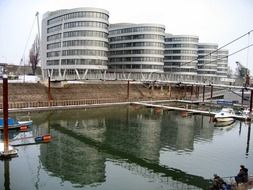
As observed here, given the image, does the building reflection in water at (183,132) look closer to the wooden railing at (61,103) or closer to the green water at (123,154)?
the green water at (123,154)

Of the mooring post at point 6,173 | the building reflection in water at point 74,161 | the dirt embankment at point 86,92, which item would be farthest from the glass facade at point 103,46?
the mooring post at point 6,173

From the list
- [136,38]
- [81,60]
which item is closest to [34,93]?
[81,60]

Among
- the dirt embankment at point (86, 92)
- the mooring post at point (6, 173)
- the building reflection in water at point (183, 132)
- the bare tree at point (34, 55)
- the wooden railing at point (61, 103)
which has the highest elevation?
the bare tree at point (34, 55)

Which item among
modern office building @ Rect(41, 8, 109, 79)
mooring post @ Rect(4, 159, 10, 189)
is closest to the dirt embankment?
modern office building @ Rect(41, 8, 109, 79)

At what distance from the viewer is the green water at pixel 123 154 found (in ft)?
116

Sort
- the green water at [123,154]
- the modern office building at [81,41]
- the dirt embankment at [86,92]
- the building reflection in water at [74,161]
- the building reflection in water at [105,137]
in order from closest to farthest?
the green water at [123,154] < the building reflection in water at [74,161] < the building reflection in water at [105,137] < the dirt embankment at [86,92] < the modern office building at [81,41]

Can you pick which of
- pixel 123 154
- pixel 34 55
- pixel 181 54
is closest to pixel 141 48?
pixel 181 54

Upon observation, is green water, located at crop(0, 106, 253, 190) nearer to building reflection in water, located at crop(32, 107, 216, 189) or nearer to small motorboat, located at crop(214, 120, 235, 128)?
building reflection in water, located at crop(32, 107, 216, 189)

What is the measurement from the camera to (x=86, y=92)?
330 ft

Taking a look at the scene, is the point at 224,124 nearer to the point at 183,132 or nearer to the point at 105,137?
the point at 183,132

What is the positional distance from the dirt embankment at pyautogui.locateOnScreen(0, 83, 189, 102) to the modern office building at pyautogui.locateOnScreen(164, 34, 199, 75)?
42300 mm

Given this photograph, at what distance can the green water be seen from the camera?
1390 inches

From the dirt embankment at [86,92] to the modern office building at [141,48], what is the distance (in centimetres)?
1802

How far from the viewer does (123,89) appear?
113312 millimetres
